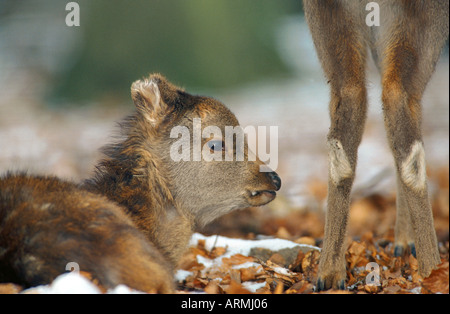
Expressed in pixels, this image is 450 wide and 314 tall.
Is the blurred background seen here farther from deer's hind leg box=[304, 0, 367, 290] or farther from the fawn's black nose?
deer's hind leg box=[304, 0, 367, 290]

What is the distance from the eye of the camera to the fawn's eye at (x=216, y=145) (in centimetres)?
445

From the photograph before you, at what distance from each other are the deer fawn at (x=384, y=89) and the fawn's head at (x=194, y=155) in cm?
67

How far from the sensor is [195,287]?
4.33 meters

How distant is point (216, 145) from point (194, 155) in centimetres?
18

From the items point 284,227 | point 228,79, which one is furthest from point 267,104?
point 284,227

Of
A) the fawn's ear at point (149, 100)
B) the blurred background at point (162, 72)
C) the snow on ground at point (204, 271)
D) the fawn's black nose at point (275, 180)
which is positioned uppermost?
the blurred background at point (162, 72)

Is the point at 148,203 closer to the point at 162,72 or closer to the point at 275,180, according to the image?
the point at 275,180

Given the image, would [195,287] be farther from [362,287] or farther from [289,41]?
[289,41]

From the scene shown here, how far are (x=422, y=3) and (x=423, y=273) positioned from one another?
1.76 metres

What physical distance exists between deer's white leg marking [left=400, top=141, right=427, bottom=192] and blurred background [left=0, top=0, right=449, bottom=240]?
4.81 m

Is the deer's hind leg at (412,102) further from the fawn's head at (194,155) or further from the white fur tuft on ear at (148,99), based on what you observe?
the white fur tuft on ear at (148,99)

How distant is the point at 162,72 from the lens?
10609 millimetres

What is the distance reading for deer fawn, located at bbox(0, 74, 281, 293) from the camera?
311cm

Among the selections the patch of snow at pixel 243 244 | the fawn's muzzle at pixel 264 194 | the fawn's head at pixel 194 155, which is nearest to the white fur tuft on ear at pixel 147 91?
the fawn's head at pixel 194 155
